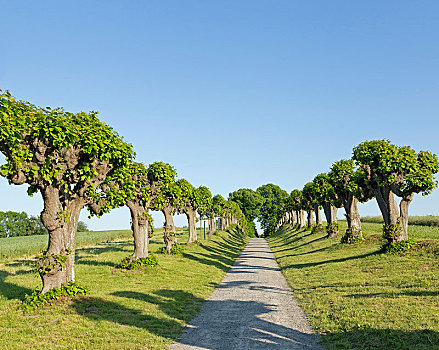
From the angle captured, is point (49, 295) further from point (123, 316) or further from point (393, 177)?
point (393, 177)

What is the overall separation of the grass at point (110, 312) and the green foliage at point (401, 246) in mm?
11015

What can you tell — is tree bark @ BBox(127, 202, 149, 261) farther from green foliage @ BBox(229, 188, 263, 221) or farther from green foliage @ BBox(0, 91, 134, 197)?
green foliage @ BBox(229, 188, 263, 221)

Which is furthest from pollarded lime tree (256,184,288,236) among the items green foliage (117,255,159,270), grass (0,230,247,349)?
grass (0,230,247,349)

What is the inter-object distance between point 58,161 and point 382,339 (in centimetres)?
1217

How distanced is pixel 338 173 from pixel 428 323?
23035 millimetres

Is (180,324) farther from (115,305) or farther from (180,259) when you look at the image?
(180,259)

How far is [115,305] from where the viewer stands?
492 inches

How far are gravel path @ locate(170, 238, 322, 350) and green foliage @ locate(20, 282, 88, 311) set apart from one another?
509 centimetres

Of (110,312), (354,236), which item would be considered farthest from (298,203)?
(110,312)

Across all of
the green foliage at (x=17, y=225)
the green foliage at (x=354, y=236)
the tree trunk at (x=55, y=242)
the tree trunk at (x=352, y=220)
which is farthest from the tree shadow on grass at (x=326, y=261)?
the green foliage at (x=17, y=225)

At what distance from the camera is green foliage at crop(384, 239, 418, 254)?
2058 centimetres

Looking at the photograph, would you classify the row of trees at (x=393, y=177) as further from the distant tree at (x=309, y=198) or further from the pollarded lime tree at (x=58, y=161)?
the distant tree at (x=309, y=198)

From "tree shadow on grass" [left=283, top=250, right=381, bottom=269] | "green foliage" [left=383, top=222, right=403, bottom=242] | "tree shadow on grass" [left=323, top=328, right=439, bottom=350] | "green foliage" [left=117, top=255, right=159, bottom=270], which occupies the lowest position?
"tree shadow on grass" [left=283, top=250, right=381, bottom=269]

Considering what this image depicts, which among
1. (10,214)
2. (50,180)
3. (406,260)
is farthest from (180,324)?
(10,214)
